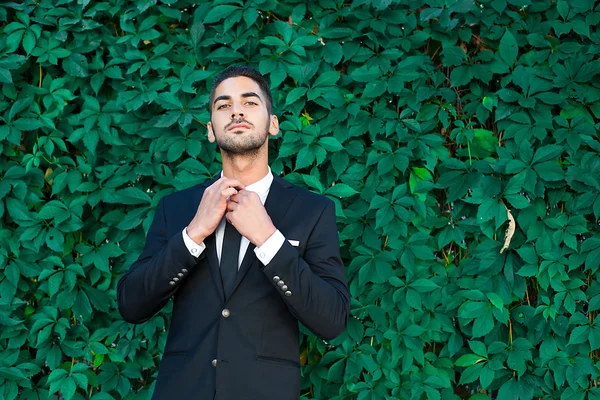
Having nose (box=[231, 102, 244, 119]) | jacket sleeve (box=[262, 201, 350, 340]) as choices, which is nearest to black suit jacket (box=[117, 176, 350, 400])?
jacket sleeve (box=[262, 201, 350, 340])

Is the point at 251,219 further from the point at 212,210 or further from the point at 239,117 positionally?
the point at 239,117

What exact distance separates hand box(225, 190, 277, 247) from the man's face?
25 cm

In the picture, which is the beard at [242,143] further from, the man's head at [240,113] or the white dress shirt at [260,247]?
the white dress shirt at [260,247]

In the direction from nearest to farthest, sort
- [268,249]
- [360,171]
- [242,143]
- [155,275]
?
1. [268,249]
2. [155,275]
3. [242,143]
4. [360,171]

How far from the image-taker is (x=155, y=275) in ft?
6.68

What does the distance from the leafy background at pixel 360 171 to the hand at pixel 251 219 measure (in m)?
0.89

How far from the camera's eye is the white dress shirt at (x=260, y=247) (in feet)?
6.27

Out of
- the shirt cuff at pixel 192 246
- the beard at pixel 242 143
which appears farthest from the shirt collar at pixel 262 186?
the shirt cuff at pixel 192 246

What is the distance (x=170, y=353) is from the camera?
2.12 m

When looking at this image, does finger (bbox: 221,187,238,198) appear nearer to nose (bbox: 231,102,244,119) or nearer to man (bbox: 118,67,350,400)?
man (bbox: 118,67,350,400)

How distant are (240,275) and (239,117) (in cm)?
52

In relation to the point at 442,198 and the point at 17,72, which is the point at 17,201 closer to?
the point at 17,72

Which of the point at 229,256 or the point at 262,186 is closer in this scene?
the point at 229,256

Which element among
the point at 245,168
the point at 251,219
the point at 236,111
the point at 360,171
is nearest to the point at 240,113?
the point at 236,111
